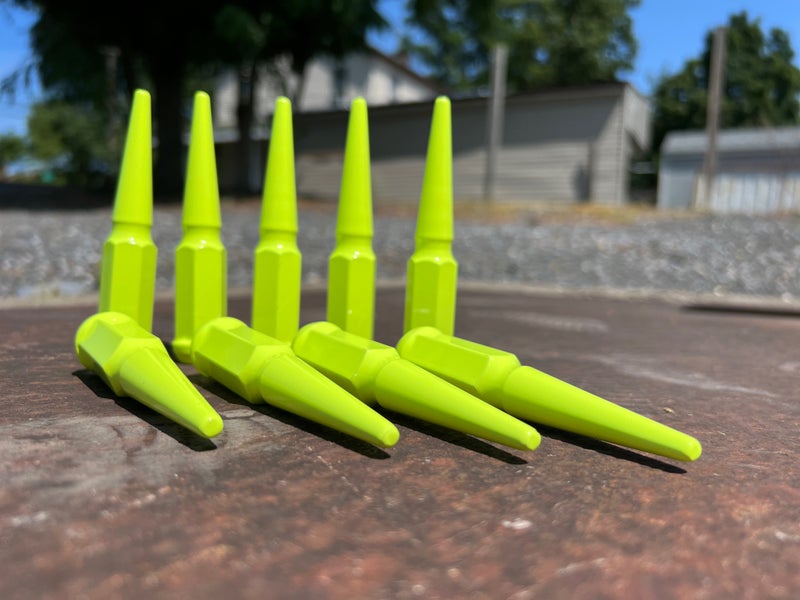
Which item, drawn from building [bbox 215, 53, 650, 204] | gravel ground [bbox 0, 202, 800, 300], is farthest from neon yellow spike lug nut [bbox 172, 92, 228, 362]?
building [bbox 215, 53, 650, 204]

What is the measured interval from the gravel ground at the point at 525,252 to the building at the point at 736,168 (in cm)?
724

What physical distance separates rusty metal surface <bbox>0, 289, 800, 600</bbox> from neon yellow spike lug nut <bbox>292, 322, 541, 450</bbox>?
0.18 feet

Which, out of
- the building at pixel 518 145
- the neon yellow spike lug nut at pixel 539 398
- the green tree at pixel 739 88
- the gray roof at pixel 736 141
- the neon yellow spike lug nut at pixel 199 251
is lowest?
the neon yellow spike lug nut at pixel 539 398

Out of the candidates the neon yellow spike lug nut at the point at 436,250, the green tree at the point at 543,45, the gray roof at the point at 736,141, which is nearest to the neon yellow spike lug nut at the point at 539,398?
the neon yellow spike lug nut at the point at 436,250

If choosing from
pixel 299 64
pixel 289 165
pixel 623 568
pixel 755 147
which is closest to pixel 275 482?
pixel 623 568

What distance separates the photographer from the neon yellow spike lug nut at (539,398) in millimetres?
1064

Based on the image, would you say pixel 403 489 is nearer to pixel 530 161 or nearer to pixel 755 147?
pixel 530 161

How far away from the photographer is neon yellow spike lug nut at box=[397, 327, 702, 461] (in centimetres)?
106

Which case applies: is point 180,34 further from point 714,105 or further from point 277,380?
point 277,380

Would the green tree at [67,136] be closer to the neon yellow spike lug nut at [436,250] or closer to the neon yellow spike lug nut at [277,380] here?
the neon yellow spike lug nut at [436,250]

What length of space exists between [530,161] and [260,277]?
1407 centimetres

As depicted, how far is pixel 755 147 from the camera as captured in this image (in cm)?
1889

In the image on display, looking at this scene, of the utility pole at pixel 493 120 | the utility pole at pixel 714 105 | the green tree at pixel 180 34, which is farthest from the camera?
the utility pole at pixel 493 120

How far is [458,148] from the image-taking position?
50.5ft
